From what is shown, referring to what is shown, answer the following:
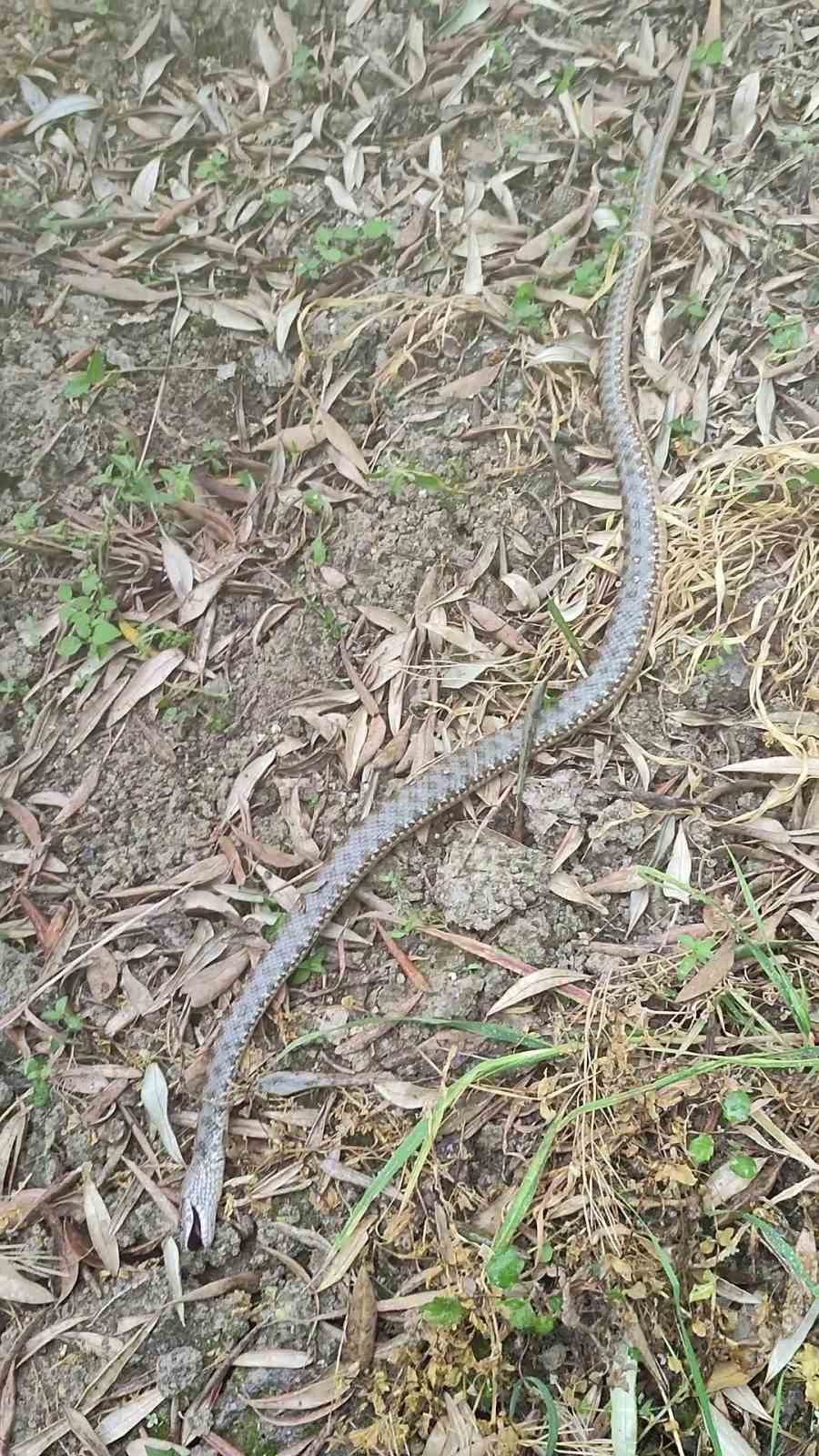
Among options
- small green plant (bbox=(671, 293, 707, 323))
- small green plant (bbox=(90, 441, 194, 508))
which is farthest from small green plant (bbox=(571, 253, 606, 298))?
small green plant (bbox=(90, 441, 194, 508))

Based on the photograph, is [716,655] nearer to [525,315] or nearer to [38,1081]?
[525,315]

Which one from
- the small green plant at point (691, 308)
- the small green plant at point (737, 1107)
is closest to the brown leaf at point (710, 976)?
the small green plant at point (737, 1107)

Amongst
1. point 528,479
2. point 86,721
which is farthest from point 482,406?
point 86,721

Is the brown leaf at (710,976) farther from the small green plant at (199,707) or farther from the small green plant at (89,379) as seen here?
the small green plant at (89,379)

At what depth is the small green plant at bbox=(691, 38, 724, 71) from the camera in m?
4.20

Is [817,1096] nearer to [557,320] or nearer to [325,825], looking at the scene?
[325,825]

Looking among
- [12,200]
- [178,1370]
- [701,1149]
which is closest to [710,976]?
[701,1149]

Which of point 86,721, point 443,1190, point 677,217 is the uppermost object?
point 677,217

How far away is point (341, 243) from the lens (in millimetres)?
4438

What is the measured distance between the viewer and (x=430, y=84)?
4504 mm

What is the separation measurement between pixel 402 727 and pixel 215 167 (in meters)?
3.06

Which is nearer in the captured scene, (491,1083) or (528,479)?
(491,1083)

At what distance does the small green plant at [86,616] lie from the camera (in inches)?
163

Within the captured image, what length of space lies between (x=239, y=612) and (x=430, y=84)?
2.83m
